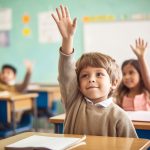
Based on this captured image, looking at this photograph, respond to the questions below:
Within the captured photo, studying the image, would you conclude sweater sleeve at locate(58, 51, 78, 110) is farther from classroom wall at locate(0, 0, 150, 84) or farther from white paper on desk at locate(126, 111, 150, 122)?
classroom wall at locate(0, 0, 150, 84)

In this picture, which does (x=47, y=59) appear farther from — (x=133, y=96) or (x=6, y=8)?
(x=133, y=96)

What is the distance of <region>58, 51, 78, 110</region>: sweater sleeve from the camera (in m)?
1.65

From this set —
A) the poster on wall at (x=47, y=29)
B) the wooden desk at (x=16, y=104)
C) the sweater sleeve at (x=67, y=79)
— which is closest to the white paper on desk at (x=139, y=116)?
the sweater sleeve at (x=67, y=79)

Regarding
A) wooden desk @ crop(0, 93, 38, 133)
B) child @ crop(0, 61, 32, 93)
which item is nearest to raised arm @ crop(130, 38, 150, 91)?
wooden desk @ crop(0, 93, 38, 133)

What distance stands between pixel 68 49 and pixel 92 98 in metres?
0.26

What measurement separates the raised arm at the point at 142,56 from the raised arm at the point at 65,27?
1011 mm

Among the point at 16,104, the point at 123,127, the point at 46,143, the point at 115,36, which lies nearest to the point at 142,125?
the point at 123,127

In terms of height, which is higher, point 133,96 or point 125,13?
point 125,13

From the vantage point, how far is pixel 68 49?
162cm

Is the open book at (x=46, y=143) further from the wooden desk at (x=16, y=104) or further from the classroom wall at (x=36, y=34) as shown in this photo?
the classroom wall at (x=36, y=34)

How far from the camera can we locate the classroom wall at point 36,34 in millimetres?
5453

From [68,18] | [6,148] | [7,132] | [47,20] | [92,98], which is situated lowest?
[7,132]

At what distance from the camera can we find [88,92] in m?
1.66

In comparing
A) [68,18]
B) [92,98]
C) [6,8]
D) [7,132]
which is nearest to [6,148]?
[92,98]
